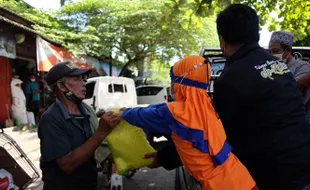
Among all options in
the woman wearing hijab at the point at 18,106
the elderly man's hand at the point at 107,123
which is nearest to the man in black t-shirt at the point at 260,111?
the elderly man's hand at the point at 107,123

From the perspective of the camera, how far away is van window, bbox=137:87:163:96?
18.5 m

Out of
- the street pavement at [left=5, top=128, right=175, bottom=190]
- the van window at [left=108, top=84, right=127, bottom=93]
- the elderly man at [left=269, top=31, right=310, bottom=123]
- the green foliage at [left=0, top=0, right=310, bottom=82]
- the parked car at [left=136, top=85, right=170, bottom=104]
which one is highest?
the green foliage at [left=0, top=0, right=310, bottom=82]

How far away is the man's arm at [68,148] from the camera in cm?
179

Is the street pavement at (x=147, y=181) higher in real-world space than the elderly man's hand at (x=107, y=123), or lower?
lower

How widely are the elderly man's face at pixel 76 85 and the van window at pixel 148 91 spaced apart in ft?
53.4

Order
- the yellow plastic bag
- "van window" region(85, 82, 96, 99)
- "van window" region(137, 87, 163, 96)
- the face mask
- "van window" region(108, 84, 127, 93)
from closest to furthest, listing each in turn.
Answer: the yellow plastic bag
the face mask
"van window" region(85, 82, 96, 99)
"van window" region(108, 84, 127, 93)
"van window" region(137, 87, 163, 96)

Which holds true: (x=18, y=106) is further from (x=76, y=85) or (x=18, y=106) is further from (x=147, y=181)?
(x=76, y=85)

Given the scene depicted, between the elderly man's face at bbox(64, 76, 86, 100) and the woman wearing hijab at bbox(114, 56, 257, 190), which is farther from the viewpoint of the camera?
the elderly man's face at bbox(64, 76, 86, 100)

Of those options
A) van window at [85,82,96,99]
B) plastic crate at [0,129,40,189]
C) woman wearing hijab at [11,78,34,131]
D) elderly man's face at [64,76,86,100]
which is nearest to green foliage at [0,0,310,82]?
van window at [85,82,96,99]

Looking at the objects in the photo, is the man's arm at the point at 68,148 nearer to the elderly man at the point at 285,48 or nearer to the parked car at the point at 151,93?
the elderly man at the point at 285,48

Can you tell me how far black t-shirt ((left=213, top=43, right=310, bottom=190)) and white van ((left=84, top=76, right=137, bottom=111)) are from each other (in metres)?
10.2

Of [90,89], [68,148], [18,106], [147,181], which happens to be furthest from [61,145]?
[90,89]

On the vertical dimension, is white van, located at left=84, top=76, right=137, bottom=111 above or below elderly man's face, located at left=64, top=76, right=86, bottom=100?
below

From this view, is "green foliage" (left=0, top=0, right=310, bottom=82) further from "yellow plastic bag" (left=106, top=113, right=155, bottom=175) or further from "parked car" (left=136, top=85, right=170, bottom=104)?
"yellow plastic bag" (left=106, top=113, right=155, bottom=175)
